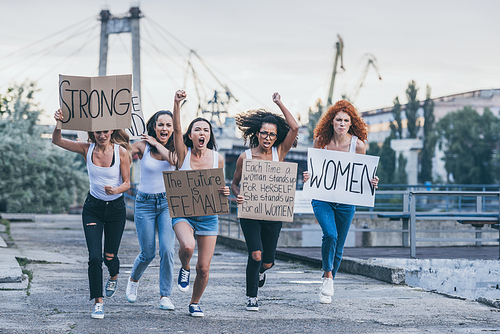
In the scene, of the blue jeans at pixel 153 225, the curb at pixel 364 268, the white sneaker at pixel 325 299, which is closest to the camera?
the blue jeans at pixel 153 225

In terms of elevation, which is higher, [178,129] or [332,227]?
[178,129]

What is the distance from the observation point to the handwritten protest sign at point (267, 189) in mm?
6266

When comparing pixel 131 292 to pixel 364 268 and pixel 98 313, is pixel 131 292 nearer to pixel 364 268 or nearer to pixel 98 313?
pixel 98 313

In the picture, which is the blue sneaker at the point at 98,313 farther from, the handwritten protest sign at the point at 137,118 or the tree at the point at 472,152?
the tree at the point at 472,152

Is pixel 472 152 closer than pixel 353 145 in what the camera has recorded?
No

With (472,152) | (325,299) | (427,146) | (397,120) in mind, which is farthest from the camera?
(397,120)

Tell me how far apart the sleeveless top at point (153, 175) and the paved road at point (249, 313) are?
1075 millimetres

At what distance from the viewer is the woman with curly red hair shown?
23.0 ft

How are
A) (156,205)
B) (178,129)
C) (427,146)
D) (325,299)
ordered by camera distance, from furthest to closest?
(427,146) → (325,299) → (156,205) → (178,129)

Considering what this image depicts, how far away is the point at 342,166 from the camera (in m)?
7.27

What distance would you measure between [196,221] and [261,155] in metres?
0.92

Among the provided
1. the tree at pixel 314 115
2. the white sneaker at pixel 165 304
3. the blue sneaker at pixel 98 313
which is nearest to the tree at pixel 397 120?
the tree at pixel 314 115

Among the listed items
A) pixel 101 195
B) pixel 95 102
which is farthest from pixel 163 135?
pixel 101 195

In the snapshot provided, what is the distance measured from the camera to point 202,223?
598cm
